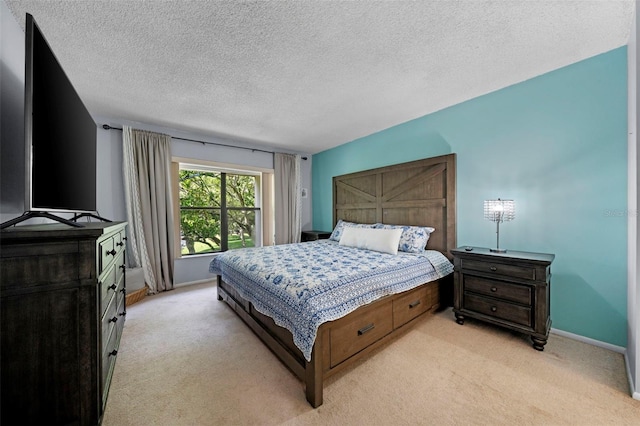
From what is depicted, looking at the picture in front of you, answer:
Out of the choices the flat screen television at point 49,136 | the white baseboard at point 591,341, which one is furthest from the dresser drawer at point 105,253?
the white baseboard at point 591,341

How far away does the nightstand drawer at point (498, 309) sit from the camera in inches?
85.9

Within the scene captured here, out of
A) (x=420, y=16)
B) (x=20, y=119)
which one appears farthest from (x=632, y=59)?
(x=20, y=119)

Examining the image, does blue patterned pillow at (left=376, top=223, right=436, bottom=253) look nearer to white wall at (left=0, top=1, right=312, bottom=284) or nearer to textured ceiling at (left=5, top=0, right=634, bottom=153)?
textured ceiling at (left=5, top=0, right=634, bottom=153)

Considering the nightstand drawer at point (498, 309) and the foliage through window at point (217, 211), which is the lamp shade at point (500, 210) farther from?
the foliage through window at point (217, 211)

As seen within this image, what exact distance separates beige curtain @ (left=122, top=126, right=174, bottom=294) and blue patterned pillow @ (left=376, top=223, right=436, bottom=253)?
3493 mm

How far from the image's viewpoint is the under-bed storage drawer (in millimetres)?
1730

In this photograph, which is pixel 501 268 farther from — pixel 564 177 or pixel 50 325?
pixel 50 325

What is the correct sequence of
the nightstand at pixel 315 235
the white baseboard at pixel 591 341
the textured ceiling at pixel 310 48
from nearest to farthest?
the textured ceiling at pixel 310 48
the white baseboard at pixel 591 341
the nightstand at pixel 315 235

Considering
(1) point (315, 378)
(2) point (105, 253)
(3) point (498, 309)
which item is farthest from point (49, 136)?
(3) point (498, 309)

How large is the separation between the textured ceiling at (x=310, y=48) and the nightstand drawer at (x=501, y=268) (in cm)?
186

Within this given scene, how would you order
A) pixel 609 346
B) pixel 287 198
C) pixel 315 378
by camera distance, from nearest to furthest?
pixel 315 378 < pixel 609 346 < pixel 287 198

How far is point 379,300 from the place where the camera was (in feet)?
6.75

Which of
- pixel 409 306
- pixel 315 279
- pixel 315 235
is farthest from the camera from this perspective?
pixel 315 235

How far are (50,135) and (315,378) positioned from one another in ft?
6.78
